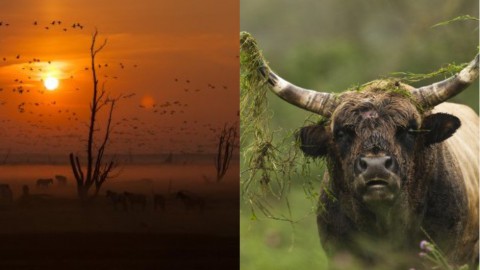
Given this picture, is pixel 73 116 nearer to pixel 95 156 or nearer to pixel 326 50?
pixel 95 156

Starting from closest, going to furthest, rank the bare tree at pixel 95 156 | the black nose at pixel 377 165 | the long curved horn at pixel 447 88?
1. the black nose at pixel 377 165
2. the long curved horn at pixel 447 88
3. the bare tree at pixel 95 156

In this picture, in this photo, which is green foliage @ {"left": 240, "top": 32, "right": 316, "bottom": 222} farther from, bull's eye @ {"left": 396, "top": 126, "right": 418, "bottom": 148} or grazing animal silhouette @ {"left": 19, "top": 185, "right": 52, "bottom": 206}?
grazing animal silhouette @ {"left": 19, "top": 185, "right": 52, "bottom": 206}

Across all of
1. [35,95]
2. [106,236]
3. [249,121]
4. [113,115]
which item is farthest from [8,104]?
[249,121]

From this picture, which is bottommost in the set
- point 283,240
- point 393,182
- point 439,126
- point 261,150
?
point 283,240

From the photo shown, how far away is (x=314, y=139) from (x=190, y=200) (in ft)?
7.34

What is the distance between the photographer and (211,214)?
8.17 m

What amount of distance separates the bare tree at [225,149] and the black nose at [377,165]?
2343mm

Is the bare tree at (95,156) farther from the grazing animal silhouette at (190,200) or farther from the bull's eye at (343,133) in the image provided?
the bull's eye at (343,133)

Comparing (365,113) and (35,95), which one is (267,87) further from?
(35,95)

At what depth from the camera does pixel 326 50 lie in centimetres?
725

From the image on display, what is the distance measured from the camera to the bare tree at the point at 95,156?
820 cm

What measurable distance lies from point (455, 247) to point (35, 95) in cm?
361

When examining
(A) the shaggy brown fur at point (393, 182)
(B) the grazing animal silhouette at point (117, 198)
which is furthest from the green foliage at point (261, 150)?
(B) the grazing animal silhouette at point (117, 198)

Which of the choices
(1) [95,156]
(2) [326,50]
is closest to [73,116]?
(1) [95,156]
